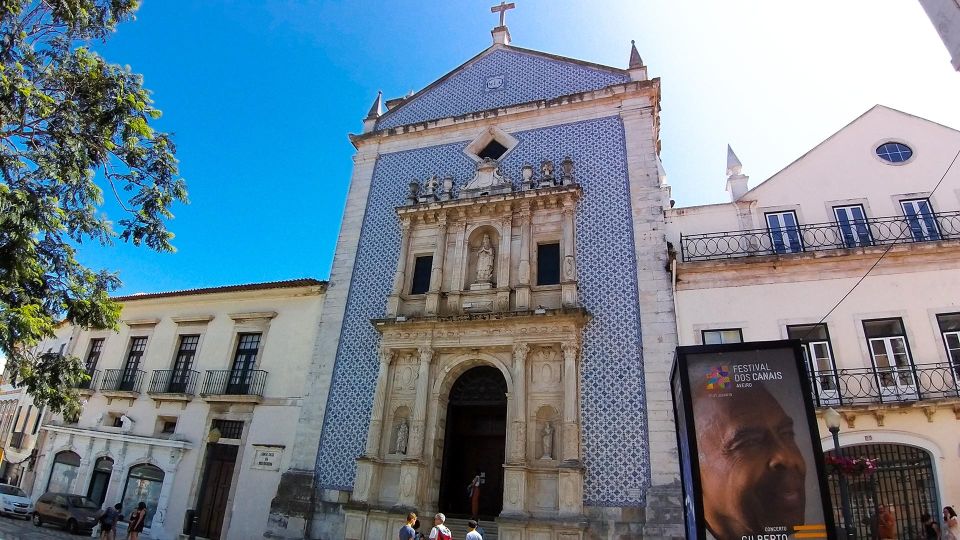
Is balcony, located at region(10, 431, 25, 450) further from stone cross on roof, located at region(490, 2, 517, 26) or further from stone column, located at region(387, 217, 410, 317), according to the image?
stone cross on roof, located at region(490, 2, 517, 26)

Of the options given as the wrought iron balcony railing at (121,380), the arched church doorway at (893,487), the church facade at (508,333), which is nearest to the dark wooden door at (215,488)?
the church facade at (508,333)

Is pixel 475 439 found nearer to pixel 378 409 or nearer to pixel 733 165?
pixel 378 409

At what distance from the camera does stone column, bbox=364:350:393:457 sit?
13.7 m

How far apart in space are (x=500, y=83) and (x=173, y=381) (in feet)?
45.0

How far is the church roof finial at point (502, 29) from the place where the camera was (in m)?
19.2

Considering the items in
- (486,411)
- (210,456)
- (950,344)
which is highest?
(950,344)

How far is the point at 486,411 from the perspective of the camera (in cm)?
1438

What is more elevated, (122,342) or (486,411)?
(122,342)

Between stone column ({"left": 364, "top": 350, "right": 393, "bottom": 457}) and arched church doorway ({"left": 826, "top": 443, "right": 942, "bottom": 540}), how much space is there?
933 cm

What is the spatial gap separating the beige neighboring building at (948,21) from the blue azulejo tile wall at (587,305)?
8.34 meters

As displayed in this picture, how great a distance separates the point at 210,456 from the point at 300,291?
517 cm

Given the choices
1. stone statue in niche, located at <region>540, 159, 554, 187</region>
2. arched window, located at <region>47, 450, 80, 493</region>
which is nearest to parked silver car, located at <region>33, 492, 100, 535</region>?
arched window, located at <region>47, 450, 80, 493</region>

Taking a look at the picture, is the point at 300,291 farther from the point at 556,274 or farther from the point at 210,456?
the point at 556,274

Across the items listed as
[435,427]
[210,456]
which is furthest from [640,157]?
[210,456]
